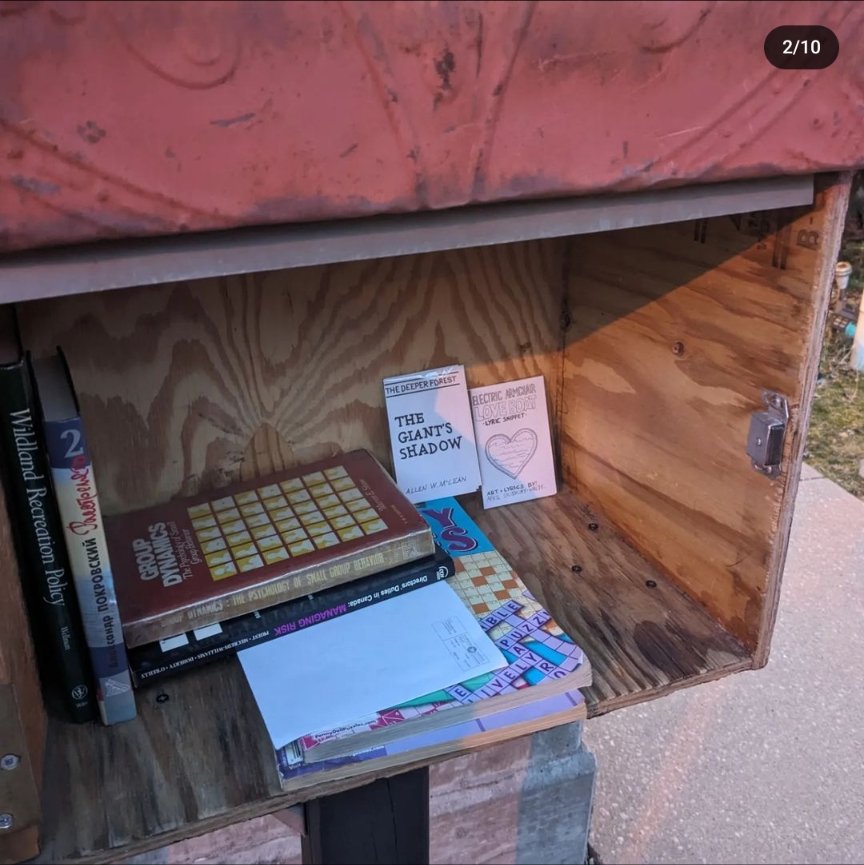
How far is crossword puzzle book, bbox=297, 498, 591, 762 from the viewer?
0.67 m

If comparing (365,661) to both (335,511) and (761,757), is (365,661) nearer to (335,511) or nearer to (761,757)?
(335,511)

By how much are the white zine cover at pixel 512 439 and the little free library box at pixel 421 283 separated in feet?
0.07

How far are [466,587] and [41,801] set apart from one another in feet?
1.36

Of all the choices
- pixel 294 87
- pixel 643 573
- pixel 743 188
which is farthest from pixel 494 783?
pixel 294 87

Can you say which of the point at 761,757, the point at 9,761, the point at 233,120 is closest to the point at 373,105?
the point at 233,120

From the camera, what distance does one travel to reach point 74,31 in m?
0.42

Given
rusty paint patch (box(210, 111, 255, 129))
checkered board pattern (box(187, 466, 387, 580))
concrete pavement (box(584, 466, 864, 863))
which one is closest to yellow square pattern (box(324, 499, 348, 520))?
checkered board pattern (box(187, 466, 387, 580))

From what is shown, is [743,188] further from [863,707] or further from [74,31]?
[863,707]

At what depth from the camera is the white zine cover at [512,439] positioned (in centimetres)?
104

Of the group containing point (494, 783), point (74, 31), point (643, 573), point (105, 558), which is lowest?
point (494, 783)

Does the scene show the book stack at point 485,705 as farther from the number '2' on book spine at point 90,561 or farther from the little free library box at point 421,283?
the number '2' on book spine at point 90,561

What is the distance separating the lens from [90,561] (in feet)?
2.11

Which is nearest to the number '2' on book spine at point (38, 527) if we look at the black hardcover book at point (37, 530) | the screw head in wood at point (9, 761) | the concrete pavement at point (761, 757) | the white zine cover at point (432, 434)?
the black hardcover book at point (37, 530)

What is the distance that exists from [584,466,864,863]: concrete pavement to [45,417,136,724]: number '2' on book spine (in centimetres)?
101
